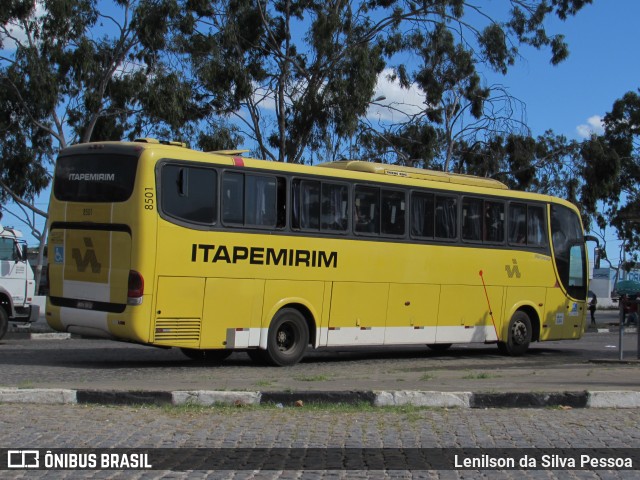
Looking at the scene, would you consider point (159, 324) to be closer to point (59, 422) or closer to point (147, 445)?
point (59, 422)

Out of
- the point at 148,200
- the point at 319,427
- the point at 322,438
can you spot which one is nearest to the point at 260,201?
the point at 148,200

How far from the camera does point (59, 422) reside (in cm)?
820

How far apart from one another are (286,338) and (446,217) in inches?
171

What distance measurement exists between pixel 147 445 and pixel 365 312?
8.97m

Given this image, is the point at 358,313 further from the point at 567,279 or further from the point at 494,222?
the point at 567,279

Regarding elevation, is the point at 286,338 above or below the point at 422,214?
below

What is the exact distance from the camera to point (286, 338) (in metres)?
15.0

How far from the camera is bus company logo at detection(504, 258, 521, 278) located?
717 inches

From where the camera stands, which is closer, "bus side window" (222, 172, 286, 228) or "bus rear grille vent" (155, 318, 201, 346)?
"bus rear grille vent" (155, 318, 201, 346)

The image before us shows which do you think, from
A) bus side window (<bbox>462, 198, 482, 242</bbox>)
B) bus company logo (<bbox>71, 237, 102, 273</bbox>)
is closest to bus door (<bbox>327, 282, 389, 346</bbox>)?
bus side window (<bbox>462, 198, 482, 242</bbox>)

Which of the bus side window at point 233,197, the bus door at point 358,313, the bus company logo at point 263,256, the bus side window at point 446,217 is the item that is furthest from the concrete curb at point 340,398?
the bus side window at point 446,217

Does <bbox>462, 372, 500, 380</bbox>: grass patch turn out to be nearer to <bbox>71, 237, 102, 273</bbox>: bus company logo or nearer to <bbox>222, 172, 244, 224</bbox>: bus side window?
<bbox>222, 172, 244, 224</bbox>: bus side window

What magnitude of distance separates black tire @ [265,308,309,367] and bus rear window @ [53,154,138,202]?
3.50m

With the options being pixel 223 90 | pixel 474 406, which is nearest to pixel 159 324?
pixel 474 406
